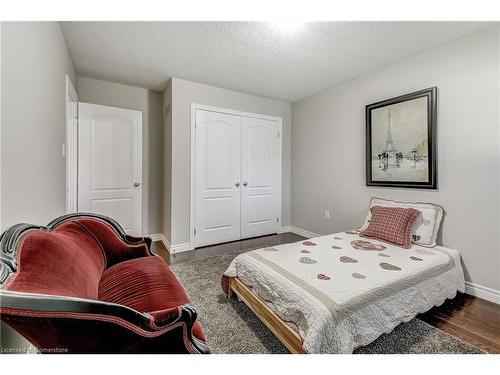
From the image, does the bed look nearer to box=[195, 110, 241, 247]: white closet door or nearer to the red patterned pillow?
the red patterned pillow

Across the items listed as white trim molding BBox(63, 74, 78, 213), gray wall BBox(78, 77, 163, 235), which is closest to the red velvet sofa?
white trim molding BBox(63, 74, 78, 213)

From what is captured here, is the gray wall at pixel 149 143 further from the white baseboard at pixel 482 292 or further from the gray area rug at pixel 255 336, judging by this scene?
the white baseboard at pixel 482 292

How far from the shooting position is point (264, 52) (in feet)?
8.04

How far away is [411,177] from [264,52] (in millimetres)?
2092

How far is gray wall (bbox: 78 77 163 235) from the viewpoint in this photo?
342 cm

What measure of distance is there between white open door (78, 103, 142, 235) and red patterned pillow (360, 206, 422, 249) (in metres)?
3.15

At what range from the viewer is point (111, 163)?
10.6ft

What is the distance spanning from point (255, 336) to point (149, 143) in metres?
3.16

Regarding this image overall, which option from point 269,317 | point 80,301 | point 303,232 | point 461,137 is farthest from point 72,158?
point 461,137

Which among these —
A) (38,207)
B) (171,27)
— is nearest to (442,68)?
(171,27)

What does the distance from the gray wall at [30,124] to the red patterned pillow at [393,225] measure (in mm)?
2640

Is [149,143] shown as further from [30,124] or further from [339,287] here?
[339,287]

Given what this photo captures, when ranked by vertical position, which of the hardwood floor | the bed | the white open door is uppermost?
the white open door

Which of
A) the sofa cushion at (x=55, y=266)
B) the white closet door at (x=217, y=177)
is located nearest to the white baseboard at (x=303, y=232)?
the white closet door at (x=217, y=177)
